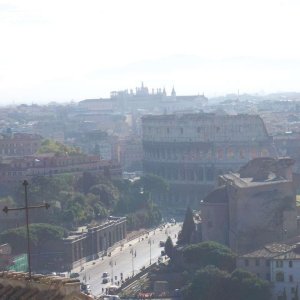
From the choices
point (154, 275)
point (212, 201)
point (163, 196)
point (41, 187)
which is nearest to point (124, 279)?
point (154, 275)

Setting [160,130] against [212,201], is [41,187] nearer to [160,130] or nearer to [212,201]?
[212,201]

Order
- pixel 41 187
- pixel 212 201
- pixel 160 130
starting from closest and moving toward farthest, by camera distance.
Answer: pixel 212 201, pixel 41 187, pixel 160 130

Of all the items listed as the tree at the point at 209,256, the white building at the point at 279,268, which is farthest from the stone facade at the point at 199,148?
the white building at the point at 279,268

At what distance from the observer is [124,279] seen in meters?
48.1

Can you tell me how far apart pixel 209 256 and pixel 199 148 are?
154ft

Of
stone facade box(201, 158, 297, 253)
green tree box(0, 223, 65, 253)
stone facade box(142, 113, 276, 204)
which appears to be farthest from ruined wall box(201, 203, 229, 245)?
stone facade box(142, 113, 276, 204)

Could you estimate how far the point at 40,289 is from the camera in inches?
451

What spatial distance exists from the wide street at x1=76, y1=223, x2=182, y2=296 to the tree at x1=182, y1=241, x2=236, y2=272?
3525 millimetres

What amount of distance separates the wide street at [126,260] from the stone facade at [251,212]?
3959mm

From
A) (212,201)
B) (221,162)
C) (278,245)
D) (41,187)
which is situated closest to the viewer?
(278,245)

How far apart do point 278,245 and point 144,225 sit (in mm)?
24489

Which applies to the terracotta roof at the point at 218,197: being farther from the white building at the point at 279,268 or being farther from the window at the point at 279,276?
the window at the point at 279,276

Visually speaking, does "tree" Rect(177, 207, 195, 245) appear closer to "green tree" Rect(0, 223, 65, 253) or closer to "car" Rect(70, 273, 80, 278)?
"car" Rect(70, 273, 80, 278)

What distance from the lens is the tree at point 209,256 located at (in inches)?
1722
